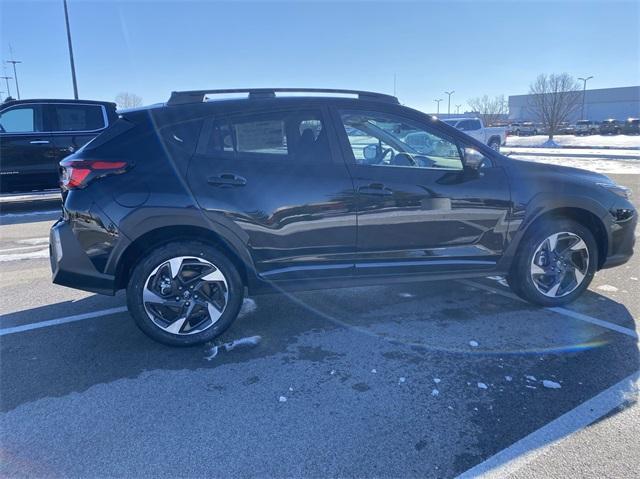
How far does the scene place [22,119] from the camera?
343 inches

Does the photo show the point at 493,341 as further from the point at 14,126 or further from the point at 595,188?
the point at 14,126

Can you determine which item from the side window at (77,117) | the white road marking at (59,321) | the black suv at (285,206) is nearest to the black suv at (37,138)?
the side window at (77,117)

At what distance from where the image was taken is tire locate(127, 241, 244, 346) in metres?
3.37

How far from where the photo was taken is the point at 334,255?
3.66 m

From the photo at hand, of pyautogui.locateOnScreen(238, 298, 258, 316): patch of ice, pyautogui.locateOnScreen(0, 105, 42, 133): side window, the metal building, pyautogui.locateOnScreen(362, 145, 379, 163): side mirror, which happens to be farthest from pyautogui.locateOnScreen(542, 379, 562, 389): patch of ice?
the metal building

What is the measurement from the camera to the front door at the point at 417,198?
A: 364 centimetres

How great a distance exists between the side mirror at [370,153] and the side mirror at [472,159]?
2.44 feet

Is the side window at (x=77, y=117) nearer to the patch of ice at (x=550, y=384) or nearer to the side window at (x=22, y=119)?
the side window at (x=22, y=119)

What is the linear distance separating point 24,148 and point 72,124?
0.97 meters

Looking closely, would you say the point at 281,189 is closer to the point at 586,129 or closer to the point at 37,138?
the point at 37,138

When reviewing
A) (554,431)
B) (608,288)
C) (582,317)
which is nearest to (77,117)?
(582,317)

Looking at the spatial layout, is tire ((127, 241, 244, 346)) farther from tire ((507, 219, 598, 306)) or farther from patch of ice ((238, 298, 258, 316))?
tire ((507, 219, 598, 306))

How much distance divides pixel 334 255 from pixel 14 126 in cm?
803

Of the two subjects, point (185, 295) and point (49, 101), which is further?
point (49, 101)
